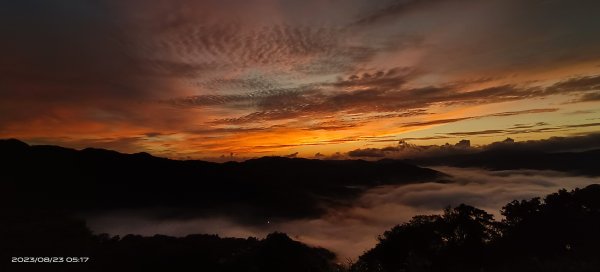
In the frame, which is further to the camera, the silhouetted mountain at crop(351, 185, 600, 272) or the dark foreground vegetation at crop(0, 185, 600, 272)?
the silhouetted mountain at crop(351, 185, 600, 272)

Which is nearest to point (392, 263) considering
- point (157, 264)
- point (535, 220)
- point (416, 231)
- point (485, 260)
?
point (416, 231)

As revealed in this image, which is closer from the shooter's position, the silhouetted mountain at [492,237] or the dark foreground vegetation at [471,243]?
the dark foreground vegetation at [471,243]

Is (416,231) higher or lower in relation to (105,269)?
higher

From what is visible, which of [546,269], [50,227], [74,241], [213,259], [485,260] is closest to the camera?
[546,269]

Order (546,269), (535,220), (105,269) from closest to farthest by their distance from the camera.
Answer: (546,269) < (535,220) < (105,269)

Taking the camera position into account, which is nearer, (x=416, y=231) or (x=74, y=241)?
(x=416, y=231)

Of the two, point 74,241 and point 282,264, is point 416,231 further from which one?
point 74,241

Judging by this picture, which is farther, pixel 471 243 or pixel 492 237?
pixel 492 237
